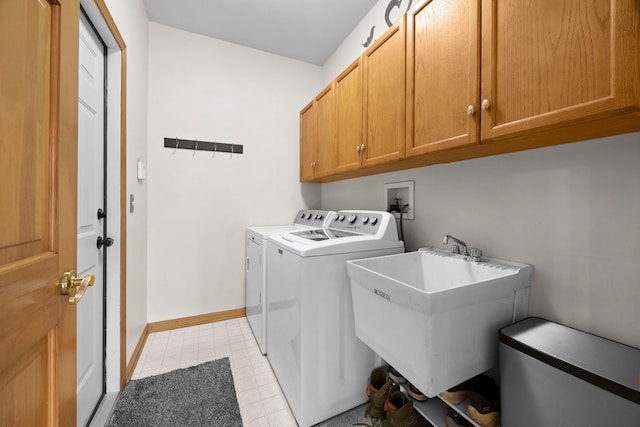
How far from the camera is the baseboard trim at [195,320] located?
2.30m

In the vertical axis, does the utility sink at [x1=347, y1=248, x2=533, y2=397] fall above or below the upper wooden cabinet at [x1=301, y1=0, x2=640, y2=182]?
below

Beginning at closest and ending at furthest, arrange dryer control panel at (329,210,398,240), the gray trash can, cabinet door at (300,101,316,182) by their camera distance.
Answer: the gray trash can
dryer control panel at (329,210,398,240)
cabinet door at (300,101,316,182)

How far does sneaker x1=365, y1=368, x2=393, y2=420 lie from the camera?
131 centimetres

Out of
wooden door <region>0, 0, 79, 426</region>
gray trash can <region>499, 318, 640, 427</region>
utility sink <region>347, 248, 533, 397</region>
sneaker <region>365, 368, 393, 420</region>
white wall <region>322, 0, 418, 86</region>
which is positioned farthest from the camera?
white wall <region>322, 0, 418, 86</region>

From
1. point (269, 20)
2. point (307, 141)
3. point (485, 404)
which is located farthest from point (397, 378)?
point (269, 20)

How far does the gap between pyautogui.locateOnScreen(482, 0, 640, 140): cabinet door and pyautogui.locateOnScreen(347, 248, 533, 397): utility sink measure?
0.58 m

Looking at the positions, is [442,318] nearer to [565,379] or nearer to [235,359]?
[565,379]

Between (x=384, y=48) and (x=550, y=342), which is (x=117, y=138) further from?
(x=550, y=342)

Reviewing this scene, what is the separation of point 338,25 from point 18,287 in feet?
8.62

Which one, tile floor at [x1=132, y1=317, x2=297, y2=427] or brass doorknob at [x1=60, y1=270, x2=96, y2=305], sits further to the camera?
tile floor at [x1=132, y1=317, x2=297, y2=427]

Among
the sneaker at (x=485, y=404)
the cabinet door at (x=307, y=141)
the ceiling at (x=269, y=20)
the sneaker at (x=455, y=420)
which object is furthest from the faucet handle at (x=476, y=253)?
the ceiling at (x=269, y=20)

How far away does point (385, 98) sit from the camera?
1473mm

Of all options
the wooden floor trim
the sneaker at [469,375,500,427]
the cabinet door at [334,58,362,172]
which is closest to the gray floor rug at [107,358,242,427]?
the wooden floor trim

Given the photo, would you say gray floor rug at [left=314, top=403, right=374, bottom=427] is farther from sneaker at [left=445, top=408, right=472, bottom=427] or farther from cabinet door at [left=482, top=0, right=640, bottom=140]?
cabinet door at [left=482, top=0, right=640, bottom=140]
